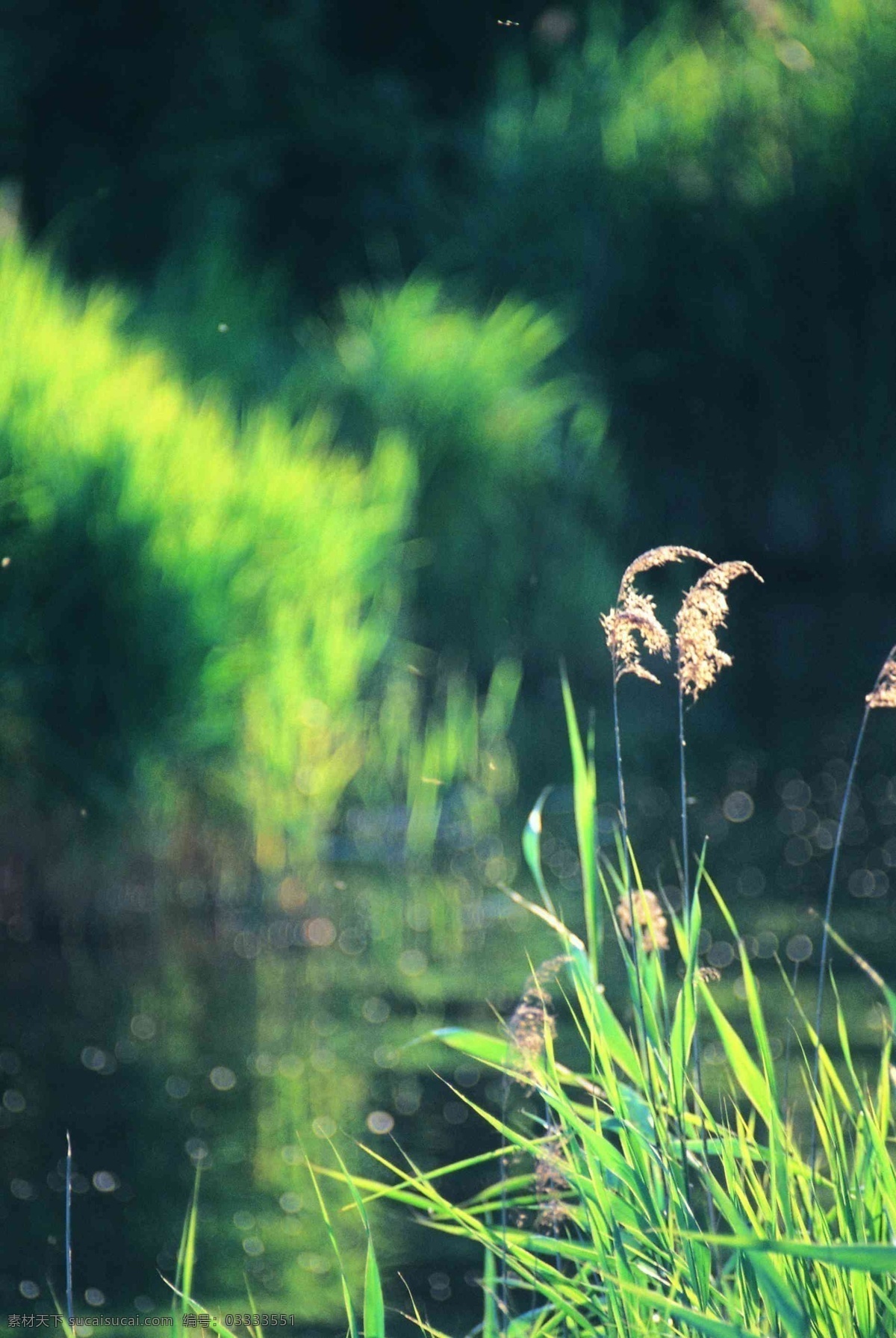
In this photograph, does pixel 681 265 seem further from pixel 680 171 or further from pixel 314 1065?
pixel 314 1065

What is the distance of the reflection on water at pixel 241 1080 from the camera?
9.21 feet

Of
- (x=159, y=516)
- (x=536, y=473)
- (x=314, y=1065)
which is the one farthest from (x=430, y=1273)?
(x=536, y=473)

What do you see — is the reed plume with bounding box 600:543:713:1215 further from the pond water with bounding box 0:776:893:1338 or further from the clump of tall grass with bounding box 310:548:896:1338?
the pond water with bounding box 0:776:893:1338

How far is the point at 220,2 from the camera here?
594 inches

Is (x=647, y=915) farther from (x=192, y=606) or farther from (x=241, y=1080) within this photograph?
(x=192, y=606)

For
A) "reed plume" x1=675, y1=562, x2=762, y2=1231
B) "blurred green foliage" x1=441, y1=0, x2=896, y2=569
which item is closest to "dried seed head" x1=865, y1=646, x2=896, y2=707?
"reed plume" x1=675, y1=562, x2=762, y2=1231

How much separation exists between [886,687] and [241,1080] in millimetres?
2403

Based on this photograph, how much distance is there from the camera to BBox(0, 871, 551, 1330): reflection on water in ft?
9.21

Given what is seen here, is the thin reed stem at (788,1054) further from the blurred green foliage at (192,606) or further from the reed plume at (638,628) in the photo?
the blurred green foliage at (192,606)

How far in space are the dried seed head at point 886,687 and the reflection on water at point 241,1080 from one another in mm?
1079

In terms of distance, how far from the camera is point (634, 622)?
167cm

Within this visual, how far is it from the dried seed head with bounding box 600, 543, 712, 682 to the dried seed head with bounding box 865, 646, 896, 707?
19cm

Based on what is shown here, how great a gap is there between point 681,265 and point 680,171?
2.05ft

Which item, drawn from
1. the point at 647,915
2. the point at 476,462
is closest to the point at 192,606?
the point at 647,915
